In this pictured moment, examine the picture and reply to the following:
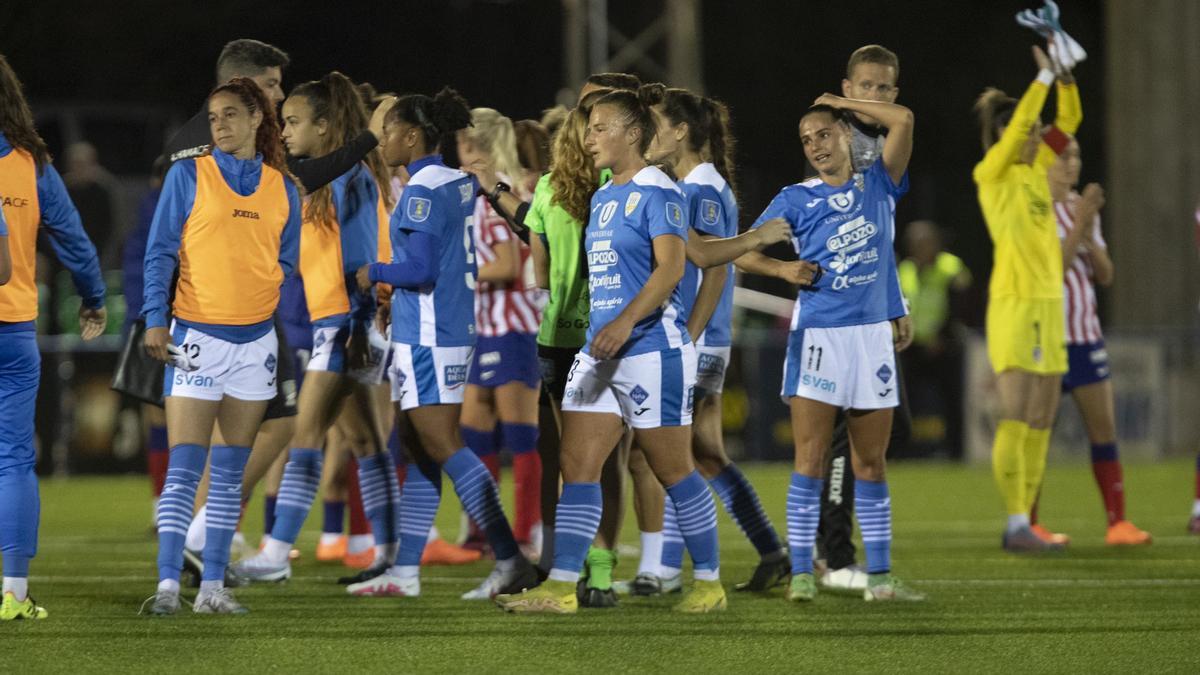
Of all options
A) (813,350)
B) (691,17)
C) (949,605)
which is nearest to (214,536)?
(813,350)

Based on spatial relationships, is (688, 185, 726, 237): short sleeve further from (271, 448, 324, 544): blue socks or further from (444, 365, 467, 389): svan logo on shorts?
(271, 448, 324, 544): blue socks

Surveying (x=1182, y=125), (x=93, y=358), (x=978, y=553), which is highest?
(x=1182, y=125)

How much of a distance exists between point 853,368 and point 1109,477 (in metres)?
3.24

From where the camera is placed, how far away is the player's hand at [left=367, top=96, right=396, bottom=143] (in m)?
6.88

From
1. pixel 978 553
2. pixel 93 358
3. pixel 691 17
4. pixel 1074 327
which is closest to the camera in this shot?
pixel 978 553

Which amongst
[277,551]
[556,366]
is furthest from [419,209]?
[277,551]

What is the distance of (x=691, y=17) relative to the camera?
Result: 1717cm

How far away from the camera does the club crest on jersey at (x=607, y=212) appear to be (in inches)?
238

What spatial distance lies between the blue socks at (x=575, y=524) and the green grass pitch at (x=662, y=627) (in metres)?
0.20

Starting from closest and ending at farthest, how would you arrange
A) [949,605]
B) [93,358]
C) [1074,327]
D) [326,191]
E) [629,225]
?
[629,225]
[949,605]
[326,191]
[1074,327]
[93,358]

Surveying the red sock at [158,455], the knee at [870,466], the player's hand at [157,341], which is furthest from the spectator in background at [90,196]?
the knee at [870,466]

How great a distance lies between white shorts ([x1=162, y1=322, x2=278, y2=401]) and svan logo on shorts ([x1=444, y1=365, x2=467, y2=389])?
28.0 inches

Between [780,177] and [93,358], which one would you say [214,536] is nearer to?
[93,358]

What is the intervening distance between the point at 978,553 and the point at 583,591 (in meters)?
2.76
